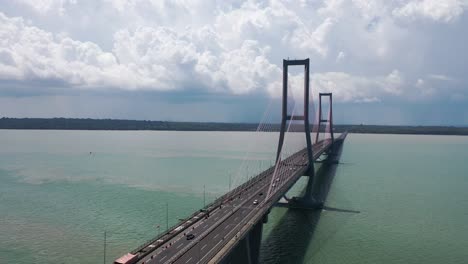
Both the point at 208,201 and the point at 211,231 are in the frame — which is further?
the point at 208,201

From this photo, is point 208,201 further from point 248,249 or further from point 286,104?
point 248,249

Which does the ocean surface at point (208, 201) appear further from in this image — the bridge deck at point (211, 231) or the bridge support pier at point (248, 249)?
the bridge deck at point (211, 231)

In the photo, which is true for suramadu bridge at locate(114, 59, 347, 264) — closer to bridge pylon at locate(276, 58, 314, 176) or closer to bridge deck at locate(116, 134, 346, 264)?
bridge deck at locate(116, 134, 346, 264)

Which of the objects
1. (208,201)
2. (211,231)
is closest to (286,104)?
(208,201)

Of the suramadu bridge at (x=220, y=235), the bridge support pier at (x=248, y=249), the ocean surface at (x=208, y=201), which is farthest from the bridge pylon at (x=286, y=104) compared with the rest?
the bridge support pier at (x=248, y=249)

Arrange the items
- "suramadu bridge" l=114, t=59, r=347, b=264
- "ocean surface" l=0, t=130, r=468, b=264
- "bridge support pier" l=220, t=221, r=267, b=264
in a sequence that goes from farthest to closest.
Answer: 1. "ocean surface" l=0, t=130, r=468, b=264
2. "bridge support pier" l=220, t=221, r=267, b=264
3. "suramadu bridge" l=114, t=59, r=347, b=264

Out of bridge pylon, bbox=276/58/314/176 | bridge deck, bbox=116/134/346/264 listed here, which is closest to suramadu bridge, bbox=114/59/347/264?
bridge deck, bbox=116/134/346/264

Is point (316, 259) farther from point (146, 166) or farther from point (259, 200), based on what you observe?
point (146, 166)

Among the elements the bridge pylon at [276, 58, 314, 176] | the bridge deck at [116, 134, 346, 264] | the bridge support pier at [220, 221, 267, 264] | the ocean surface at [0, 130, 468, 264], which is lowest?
the ocean surface at [0, 130, 468, 264]

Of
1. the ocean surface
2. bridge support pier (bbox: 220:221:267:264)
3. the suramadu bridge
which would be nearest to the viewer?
the suramadu bridge

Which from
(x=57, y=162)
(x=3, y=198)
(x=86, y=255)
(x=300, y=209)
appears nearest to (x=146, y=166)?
(x=57, y=162)

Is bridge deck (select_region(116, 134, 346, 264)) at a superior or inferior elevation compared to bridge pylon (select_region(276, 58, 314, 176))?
inferior
